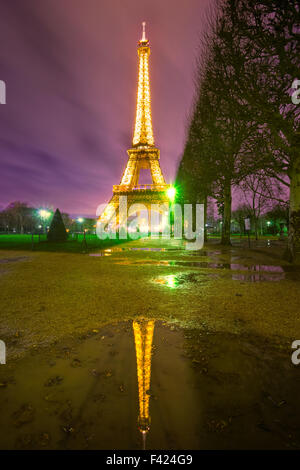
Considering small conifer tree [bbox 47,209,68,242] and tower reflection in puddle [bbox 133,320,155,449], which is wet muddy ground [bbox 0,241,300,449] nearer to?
tower reflection in puddle [bbox 133,320,155,449]

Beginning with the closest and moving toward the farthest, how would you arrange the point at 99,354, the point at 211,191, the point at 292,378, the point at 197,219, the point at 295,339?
the point at 292,378, the point at 99,354, the point at 295,339, the point at 211,191, the point at 197,219

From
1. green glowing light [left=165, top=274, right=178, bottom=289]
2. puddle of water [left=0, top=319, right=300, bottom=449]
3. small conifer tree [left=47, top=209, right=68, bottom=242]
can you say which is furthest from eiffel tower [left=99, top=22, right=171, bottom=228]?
puddle of water [left=0, top=319, right=300, bottom=449]

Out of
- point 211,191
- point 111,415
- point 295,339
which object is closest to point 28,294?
point 111,415

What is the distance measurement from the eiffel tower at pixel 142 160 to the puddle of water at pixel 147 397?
3771 cm

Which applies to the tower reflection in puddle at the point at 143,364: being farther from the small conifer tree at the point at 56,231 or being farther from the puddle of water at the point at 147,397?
the small conifer tree at the point at 56,231

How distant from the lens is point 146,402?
1.94m

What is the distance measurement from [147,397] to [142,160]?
45585 millimetres

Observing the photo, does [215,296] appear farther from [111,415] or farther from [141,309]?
[111,415]

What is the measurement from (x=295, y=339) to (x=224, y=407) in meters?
1.89

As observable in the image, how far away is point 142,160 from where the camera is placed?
145 ft

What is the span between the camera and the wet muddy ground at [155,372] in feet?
5.35

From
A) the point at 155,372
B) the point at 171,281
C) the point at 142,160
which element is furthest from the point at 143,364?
the point at 142,160

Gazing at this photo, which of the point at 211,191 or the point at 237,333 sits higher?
the point at 211,191
